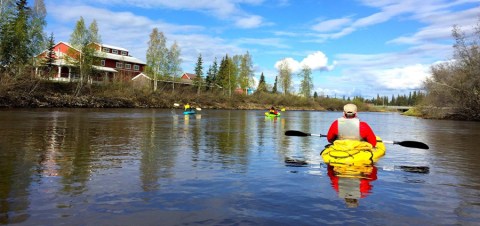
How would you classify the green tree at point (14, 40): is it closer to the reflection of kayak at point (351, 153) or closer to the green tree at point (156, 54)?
the green tree at point (156, 54)

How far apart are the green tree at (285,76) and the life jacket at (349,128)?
106 m

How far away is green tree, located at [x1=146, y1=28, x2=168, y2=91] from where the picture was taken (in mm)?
74062

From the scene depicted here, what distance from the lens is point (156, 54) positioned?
74.4m

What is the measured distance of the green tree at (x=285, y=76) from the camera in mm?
116606

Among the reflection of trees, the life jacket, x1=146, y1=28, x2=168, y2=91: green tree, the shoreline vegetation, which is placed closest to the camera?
the reflection of trees

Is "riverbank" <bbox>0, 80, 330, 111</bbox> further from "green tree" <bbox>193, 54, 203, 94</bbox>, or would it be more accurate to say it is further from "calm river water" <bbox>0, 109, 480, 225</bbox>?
Answer: "calm river water" <bbox>0, 109, 480, 225</bbox>

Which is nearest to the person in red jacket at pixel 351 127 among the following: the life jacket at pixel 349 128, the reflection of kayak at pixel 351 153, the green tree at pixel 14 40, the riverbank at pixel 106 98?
the life jacket at pixel 349 128

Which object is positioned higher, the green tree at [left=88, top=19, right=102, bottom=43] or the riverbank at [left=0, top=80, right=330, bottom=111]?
the green tree at [left=88, top=19, right=102, bottom=43]

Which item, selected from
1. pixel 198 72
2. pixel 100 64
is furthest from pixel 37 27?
pixel 198 72

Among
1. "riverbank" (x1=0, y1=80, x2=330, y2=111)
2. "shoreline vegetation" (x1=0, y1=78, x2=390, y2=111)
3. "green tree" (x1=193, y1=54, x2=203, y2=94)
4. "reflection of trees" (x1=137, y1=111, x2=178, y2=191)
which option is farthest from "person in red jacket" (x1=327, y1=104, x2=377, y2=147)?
"green tree" (x1=193, y1=54, x2=203, y2=94)

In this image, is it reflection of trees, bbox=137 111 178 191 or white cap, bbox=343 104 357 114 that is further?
white cap, bbox=343 104 357 114

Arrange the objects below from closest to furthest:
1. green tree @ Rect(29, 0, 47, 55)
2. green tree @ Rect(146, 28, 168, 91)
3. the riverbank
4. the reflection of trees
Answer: the reflection of trees → the riverbank → green tree @ Rect(29, 0, 47, 55) → green tree @ Rect(146, 28, 168, 91)

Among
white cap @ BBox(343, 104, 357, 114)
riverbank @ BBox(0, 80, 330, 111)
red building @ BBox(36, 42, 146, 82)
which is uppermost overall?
red building @ BBox(36, 42, 146, 82)

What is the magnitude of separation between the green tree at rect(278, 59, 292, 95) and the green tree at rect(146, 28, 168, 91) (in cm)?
4939
